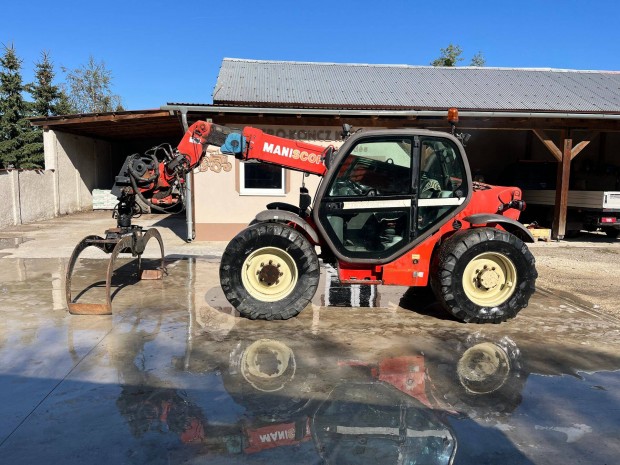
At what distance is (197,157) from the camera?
5691 millimetres

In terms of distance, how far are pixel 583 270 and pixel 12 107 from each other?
27003mm

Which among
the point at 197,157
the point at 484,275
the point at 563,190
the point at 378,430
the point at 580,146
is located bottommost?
the point at 378,430

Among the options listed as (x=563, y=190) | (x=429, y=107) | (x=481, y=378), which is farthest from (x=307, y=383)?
(x=563, y=190)

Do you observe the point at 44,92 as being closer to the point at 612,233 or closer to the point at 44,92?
the point at 44,92

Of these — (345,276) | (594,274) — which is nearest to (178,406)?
(345,276)

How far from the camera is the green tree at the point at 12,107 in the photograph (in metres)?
23.8

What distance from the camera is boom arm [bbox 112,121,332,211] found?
17.7 feet

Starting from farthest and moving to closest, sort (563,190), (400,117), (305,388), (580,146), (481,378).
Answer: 1. (563,190)
2. (580,146)
3. (400,117)
4. (481,378)
5. (305,388)

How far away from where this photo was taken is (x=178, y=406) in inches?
125

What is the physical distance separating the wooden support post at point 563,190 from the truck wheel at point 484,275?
25.4 feet

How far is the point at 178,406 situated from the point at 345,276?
2589 millimetres

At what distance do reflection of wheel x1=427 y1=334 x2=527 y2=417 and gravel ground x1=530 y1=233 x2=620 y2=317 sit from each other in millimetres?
2424

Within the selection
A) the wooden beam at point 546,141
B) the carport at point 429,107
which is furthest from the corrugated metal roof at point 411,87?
the wooden beam at point 546,141

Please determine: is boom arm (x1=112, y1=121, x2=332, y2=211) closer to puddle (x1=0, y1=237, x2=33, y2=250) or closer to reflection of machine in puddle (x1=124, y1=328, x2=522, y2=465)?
reflection of machine in puddle (x1=124, y1=328, x2=522, y2=465)
